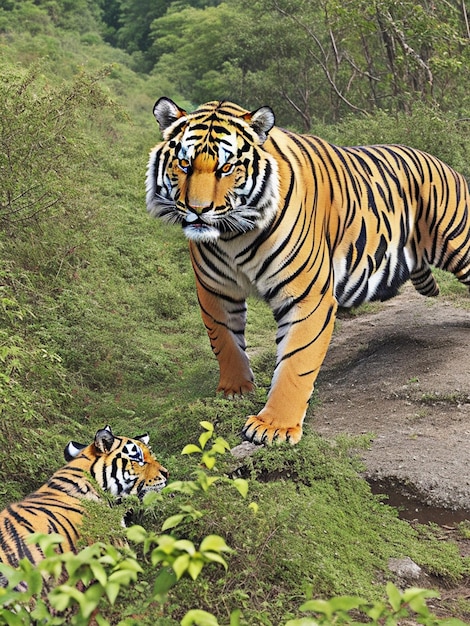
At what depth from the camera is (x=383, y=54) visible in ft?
56.7

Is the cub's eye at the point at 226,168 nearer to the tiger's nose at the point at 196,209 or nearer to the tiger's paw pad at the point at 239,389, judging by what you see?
the tiger's nose at the point at 196,209

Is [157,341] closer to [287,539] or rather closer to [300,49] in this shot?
[287,539]

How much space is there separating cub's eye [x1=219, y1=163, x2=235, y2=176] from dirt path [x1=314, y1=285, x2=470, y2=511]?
1689 mm

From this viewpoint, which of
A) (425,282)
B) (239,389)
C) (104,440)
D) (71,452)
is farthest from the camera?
(425,282)

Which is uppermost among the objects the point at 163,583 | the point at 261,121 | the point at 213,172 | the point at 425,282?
the point at 261,121

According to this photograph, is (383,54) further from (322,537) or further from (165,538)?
(165,538)

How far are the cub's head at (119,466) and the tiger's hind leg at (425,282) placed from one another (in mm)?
3591

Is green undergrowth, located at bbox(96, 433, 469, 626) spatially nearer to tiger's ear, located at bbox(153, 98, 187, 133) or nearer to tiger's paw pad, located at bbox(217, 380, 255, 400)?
tiger's paw pad, located at bbox(217, 380, 255, 400)

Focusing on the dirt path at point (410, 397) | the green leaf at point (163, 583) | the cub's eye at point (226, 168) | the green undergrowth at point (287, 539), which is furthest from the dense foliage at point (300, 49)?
the green leaf at point (163, 583)

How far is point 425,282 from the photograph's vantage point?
7.24 meters

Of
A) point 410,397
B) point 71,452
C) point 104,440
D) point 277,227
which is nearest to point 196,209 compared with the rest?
point 277,227

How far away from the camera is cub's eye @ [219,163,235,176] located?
4348mm

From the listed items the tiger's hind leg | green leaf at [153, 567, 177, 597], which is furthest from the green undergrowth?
the tiger's hind leg

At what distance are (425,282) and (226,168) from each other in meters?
3.37
